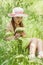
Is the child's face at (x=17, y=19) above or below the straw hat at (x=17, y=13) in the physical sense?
below

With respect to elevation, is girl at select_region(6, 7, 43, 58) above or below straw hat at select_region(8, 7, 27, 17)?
below

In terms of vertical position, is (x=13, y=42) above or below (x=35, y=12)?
below

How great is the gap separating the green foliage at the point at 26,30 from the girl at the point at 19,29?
3cm

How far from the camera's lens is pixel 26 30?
2.08 meters

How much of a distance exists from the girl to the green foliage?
1.1 inches

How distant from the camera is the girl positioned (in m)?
2.01

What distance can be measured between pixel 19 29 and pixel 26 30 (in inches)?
1.9

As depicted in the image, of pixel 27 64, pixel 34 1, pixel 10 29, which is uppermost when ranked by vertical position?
pixel 34 1

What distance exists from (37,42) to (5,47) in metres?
0.21

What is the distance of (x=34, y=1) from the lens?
7.16 feet

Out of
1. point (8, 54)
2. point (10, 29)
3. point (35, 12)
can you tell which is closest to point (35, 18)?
point (35, 12)

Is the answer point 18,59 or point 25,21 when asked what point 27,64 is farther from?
point 25,21

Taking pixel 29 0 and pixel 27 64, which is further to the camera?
pixel 29 0

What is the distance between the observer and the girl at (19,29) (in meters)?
2.01
